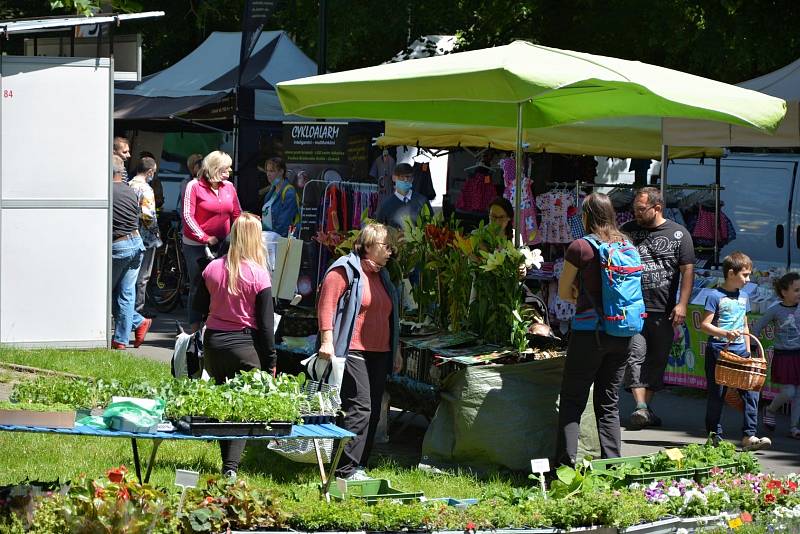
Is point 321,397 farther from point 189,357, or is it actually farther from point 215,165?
point 215,165

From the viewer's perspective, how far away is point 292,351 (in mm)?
9414

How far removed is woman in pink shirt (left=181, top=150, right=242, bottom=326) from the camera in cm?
1120

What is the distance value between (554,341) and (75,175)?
5.89 m

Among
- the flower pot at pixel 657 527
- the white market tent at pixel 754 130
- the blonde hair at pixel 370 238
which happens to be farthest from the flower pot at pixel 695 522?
the white market tent at pixel 754 130

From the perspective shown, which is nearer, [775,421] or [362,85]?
[362,85]

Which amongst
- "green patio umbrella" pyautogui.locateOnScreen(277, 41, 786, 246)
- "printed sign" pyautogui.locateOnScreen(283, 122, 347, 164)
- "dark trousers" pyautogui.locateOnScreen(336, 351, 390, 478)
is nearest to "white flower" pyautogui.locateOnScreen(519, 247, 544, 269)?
"green patio umbrella" pyautogui.locateOnScreen(277, 41, 786, 246)

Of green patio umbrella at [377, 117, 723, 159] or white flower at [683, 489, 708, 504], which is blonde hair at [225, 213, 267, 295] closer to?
white flower at [683, 489, 708, 504]

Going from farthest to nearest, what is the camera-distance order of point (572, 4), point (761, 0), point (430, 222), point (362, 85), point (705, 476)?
point (572, 4), point (761, 0), point (430, 222), point (362, 85), point (705, 476)

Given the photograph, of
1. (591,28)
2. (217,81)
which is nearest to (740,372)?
(591,28)

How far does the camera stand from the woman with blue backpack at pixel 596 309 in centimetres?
758

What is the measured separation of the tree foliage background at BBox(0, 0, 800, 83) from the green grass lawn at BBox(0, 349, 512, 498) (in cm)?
769

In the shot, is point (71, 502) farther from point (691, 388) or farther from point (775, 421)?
point (691, 388)

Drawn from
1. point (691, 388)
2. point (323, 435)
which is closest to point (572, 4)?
point (691, 388)

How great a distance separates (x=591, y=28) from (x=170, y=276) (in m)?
6.64
